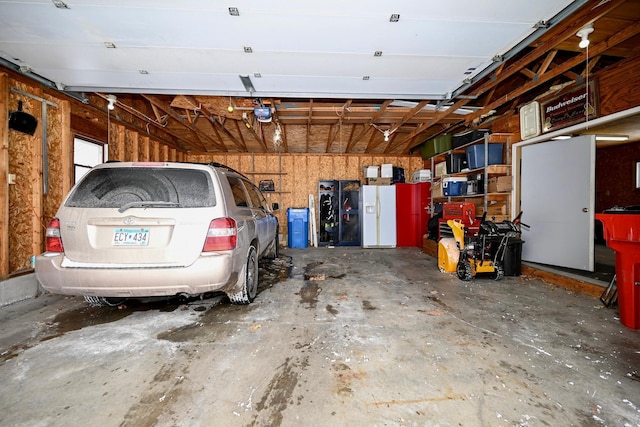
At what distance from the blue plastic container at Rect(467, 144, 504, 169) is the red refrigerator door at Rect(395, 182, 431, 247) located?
2265 mm

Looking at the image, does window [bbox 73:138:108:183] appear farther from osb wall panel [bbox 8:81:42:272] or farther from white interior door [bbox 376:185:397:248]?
white interior door [bbox 376:185:397:248]

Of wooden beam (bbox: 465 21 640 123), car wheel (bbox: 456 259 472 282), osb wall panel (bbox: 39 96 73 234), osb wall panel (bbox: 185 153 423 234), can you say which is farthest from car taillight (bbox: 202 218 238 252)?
osb wall panel (bbox: 185 153 423 234)

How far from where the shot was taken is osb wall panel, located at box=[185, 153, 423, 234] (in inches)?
350

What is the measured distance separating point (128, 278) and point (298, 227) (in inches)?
233

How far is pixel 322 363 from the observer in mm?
1899

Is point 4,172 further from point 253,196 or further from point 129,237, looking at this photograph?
point 253,196

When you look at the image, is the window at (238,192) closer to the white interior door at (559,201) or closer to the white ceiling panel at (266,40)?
the white ceiling panel at (266,40)

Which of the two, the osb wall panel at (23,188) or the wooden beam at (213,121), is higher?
the wooden beam at (213,121)

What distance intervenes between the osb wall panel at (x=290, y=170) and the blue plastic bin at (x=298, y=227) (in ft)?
3.13

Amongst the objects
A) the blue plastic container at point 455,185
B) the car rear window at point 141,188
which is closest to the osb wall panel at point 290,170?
the blue plastic container at point 455,185

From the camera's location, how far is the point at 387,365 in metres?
1.88

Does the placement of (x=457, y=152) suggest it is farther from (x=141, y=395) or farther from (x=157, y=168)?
(x=141, y=395)

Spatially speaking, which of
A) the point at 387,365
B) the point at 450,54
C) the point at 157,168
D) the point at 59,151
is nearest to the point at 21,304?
the point at 59,151

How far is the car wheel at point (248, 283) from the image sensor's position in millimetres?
2955
